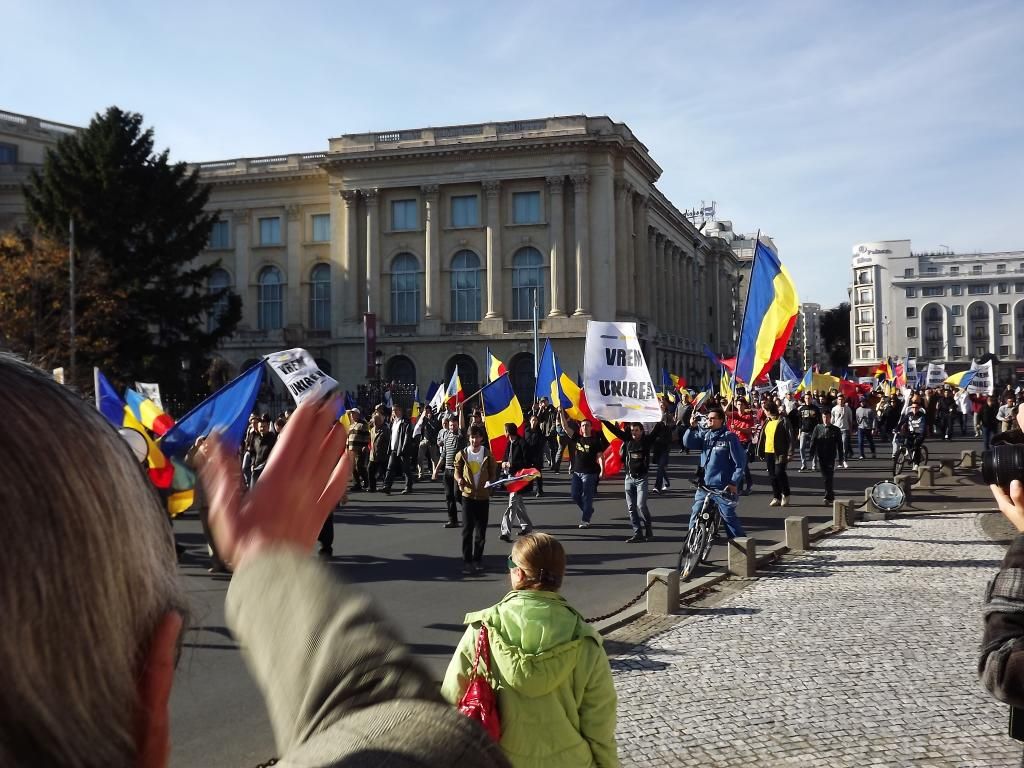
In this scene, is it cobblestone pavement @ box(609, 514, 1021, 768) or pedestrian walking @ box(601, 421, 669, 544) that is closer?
cobblestone pavement @ box(609, 514, 1021, 768)

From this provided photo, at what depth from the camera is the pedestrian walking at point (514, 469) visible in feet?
42.6

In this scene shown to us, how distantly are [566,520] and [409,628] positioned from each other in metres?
7.78

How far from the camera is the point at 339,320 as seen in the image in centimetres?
5462

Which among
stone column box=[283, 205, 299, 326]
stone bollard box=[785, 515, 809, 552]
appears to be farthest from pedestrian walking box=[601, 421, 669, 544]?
stone column box=[283, 205, 299, 326]

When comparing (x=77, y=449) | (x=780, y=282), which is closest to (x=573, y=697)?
(x=77, y=449)

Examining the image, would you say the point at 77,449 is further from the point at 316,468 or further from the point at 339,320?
the point at 339,320

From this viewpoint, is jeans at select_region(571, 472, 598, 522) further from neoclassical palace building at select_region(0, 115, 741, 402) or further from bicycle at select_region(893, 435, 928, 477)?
neoclassical palace building at select_region(0, 115, 741, 402)

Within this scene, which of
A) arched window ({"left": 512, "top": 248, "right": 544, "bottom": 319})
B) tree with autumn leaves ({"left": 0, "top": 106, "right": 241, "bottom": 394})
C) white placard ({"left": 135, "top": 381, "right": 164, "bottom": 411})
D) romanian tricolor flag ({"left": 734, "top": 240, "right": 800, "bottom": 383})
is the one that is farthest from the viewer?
arched window ({"left": 512, "top": 248, "right": 544, "bottom": 319})

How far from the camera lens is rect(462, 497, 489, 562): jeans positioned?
11.1 m

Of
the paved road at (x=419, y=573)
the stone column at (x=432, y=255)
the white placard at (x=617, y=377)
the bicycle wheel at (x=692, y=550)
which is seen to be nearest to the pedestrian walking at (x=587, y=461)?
the paved road at (x=419, y=573)

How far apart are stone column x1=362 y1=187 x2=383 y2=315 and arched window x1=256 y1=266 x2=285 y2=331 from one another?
289 inches

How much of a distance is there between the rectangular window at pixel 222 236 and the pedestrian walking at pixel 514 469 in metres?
43.8

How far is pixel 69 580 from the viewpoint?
717mm

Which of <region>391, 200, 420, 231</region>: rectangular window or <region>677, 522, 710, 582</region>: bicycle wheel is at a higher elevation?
<region>391, 200, 420, 231</region>: rectangular window
